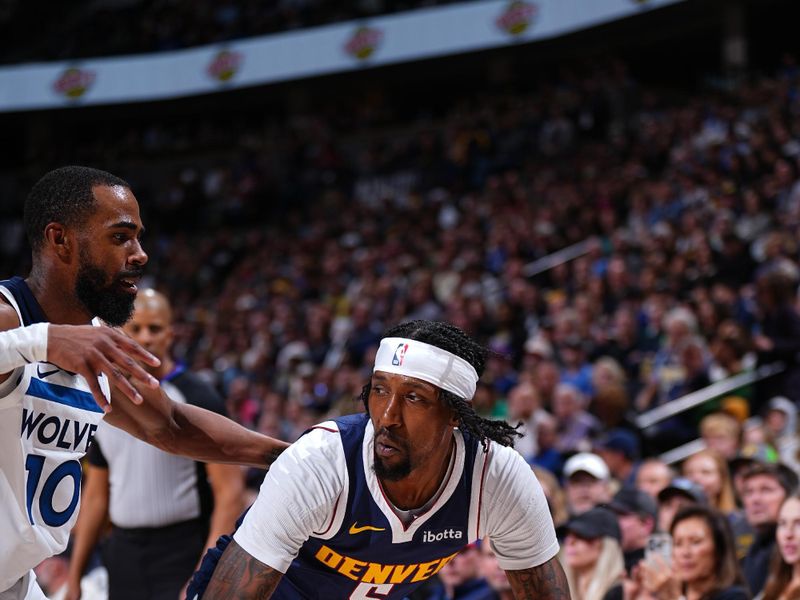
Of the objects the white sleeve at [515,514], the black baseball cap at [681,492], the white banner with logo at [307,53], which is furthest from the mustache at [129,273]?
the white banner with logo at [307,53]

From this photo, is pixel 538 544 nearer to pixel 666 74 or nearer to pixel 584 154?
pixel 584 154

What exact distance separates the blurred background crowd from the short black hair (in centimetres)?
207

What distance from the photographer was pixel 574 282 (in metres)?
11.7

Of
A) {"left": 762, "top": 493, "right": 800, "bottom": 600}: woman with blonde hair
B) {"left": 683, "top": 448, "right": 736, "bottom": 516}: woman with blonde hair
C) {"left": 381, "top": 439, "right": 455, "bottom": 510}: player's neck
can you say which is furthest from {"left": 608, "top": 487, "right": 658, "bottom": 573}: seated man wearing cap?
{"left": 381, "top": 439, "right": 455, "bottom": 510}: player's neck

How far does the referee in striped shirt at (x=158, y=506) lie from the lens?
14.7ft

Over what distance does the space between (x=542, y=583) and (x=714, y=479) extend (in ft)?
10.2

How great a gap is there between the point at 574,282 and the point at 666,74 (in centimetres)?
944

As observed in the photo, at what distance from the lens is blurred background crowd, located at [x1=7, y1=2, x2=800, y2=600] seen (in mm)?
5707

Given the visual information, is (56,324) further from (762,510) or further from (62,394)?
(762,510)

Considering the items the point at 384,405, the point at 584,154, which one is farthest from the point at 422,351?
the point at 584,154

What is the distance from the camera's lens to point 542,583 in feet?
10.3

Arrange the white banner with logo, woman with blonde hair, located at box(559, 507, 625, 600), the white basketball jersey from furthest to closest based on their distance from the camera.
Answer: the white banner with logo
woman with blonde hair, located at box(559, 507, 625, 600)
the white basketball jersey

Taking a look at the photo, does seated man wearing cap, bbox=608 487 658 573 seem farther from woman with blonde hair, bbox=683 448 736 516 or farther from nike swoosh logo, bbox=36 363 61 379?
nike swoosh logo, bbox=36 363 61 379

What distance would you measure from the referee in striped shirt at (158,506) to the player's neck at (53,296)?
5.12 ft
